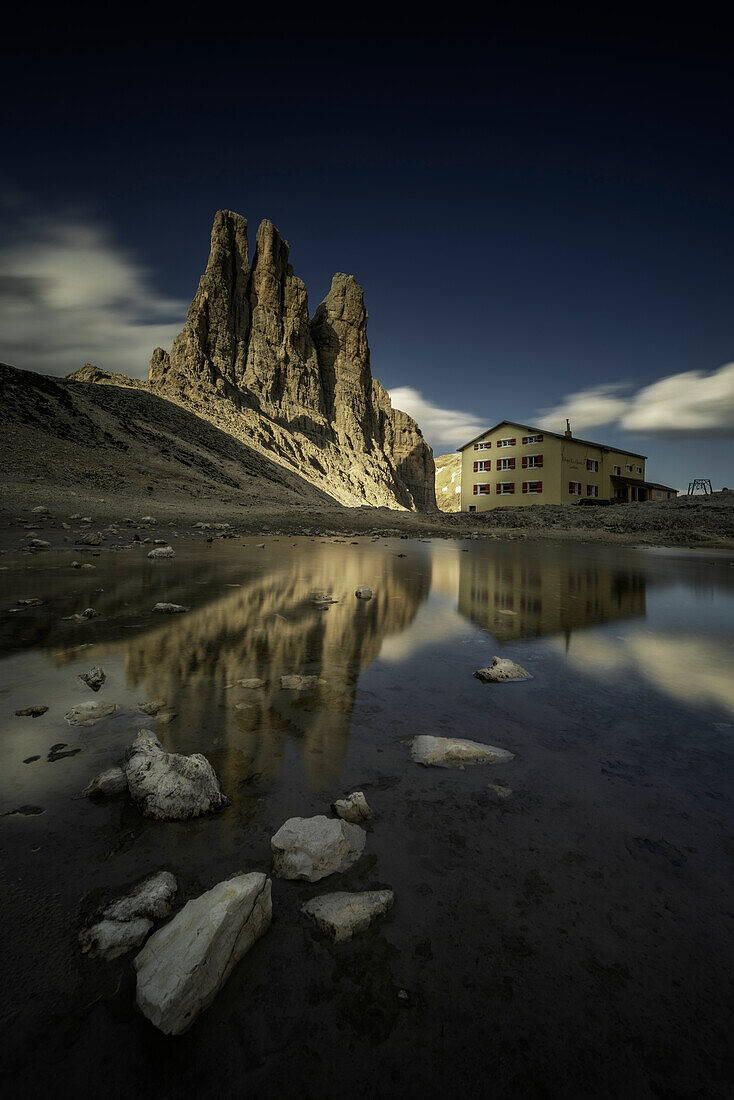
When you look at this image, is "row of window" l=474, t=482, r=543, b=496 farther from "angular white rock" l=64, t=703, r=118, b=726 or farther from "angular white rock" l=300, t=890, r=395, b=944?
"angular white rock" l=300, t=890, r=395, b=944

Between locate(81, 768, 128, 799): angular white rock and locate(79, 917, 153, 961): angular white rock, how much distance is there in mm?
773

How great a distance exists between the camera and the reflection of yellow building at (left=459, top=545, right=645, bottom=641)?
5777 mm

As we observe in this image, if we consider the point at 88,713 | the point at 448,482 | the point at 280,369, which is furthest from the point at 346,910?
the point at 448,482

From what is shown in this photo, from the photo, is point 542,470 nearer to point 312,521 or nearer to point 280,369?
point 312,521

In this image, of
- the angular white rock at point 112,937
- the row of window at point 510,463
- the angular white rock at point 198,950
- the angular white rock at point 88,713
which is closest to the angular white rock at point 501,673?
the angular white rock at point 198,950

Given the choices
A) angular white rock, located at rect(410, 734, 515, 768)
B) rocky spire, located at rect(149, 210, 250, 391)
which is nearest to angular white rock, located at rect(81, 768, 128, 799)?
angular white rock, located at rect(410, 734, 515, 768)

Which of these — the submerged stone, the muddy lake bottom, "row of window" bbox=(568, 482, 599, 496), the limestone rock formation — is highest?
the limestone rock formation

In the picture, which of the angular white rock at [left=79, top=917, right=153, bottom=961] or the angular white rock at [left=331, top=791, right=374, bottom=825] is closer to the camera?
the angular white rock at [left=79, top=917, right=153, bottom=961]

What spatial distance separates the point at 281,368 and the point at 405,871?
72015 mm

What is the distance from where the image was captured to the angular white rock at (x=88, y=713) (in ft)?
9.18

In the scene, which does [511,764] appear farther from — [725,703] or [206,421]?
[206,421]

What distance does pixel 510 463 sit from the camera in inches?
1656

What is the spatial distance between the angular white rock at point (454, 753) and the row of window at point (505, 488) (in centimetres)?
4026

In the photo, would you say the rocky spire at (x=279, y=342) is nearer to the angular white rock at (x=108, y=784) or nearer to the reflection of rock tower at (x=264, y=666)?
the reflection of rock tower at (x=264, y=666)
